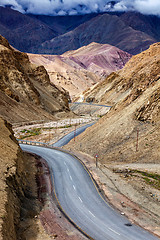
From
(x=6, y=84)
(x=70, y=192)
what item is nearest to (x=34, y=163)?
(x=70, y=192)

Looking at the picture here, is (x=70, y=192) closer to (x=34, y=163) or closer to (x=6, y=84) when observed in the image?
(x=34, y=163)

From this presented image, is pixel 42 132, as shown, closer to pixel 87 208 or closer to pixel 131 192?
pixel 131 192

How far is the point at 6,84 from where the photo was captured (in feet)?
273

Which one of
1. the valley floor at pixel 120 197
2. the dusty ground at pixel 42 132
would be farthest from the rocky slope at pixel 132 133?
the dusty ground at pixel 42 132

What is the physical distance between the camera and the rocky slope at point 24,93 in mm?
76500

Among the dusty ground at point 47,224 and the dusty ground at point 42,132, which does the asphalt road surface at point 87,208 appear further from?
the dusty ground at point 42,132

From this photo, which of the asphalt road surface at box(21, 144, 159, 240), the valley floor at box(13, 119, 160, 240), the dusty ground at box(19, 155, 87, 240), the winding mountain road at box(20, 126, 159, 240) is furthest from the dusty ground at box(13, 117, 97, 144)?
the dusty ground at box(19, 155, 87, 240)

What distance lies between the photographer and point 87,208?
68.7 ft

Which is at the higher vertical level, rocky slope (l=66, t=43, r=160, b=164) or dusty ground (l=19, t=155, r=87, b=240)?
rocky slope (l=66, t=43, r=160, b=164)

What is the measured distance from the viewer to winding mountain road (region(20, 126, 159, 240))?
17.2 m

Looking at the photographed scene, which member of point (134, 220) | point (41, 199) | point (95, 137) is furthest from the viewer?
point (95, 137)

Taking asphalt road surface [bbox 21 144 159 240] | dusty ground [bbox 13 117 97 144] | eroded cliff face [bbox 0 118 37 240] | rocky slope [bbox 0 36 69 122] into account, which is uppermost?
rocky slope [bbox 0 36 69 122]

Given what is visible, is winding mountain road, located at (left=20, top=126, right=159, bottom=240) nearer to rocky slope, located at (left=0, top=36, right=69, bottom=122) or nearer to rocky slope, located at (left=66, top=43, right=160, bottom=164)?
rocky slope, located at (left=66, top=43, right=160, bottom=164)

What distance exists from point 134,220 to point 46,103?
266 feet
